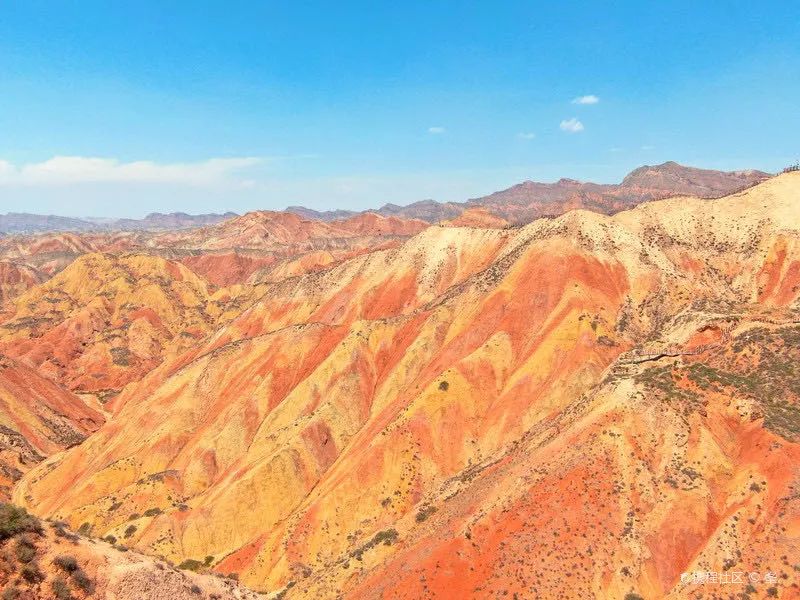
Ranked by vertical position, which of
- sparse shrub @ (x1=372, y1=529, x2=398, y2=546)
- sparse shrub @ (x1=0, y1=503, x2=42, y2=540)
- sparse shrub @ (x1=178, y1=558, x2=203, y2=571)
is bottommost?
sparse shrub @ (x1=178, y1=558, x2=203, y2=571)

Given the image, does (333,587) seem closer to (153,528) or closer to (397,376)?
(153,528)

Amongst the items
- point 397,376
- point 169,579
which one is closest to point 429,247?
point 397,376

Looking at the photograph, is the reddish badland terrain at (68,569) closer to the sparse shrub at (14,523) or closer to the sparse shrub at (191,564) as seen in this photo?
the sparse shrub at (14,523)

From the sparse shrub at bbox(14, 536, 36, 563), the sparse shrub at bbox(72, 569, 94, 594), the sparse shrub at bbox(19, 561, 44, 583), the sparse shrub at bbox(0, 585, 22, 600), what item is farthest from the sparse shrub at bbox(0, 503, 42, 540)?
the sparse shrub at bbox(72, 569, 94, 594)

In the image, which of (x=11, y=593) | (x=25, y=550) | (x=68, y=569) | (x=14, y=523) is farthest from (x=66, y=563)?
(x=14, y=523)

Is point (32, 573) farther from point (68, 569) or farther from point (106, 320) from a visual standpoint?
point (106, 320)

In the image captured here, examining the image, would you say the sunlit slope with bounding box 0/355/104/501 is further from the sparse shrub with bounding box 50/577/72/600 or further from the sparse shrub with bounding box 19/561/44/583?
the sparse shrub with bounding box 50/577/72/600

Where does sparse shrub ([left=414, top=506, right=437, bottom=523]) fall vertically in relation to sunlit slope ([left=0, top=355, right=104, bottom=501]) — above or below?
above
